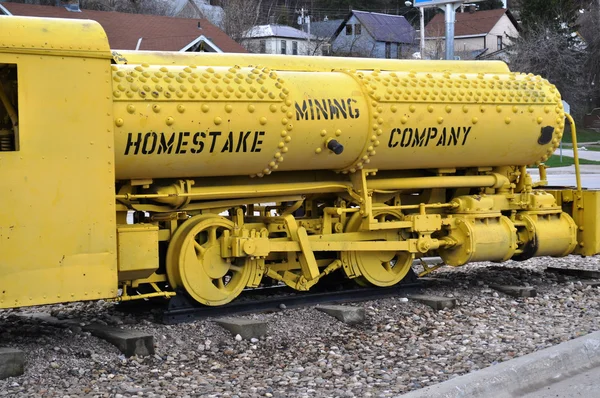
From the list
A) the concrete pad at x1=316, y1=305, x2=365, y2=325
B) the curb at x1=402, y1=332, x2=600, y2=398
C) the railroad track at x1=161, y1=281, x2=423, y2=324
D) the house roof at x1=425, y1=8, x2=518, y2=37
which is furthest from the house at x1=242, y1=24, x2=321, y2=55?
the curb at x1=402, y1=332, x2=600, y2=398

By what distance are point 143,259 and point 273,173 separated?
1875 mm

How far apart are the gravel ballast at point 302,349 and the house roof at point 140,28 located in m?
27.1

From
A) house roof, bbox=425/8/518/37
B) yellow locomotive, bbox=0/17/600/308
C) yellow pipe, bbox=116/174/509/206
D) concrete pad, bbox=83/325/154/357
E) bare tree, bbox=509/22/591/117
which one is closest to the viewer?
yellow locomotive, bbox=0/17/600/308

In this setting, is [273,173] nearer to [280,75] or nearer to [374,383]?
[280,75]

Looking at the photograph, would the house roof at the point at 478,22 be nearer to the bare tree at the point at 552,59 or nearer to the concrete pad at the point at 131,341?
the bare tree at the point at 552,59

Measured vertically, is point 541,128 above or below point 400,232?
above

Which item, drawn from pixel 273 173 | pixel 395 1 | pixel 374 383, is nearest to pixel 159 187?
pixel 273 173

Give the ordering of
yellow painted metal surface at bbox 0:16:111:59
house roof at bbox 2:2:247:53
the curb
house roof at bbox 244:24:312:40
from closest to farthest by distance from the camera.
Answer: the curb → yellow painted metal surface at bbox 0:16:111:59 → house roof at bbox 2:2:247:53 → house roof at bbox 244:24:312:40

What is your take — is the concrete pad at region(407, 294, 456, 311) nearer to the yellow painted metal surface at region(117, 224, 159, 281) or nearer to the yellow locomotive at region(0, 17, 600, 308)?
the yellow locomotive at region(0, 17, 600, 308)

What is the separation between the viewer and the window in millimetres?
7021

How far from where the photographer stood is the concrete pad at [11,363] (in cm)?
641

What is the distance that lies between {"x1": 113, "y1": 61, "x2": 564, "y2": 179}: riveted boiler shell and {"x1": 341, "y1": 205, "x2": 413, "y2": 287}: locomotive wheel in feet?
2.01

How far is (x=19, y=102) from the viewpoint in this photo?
263 inches

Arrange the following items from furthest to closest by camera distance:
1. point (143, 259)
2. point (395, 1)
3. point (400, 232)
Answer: point (395, 1) < point (400, 232) < point (143, 259)
